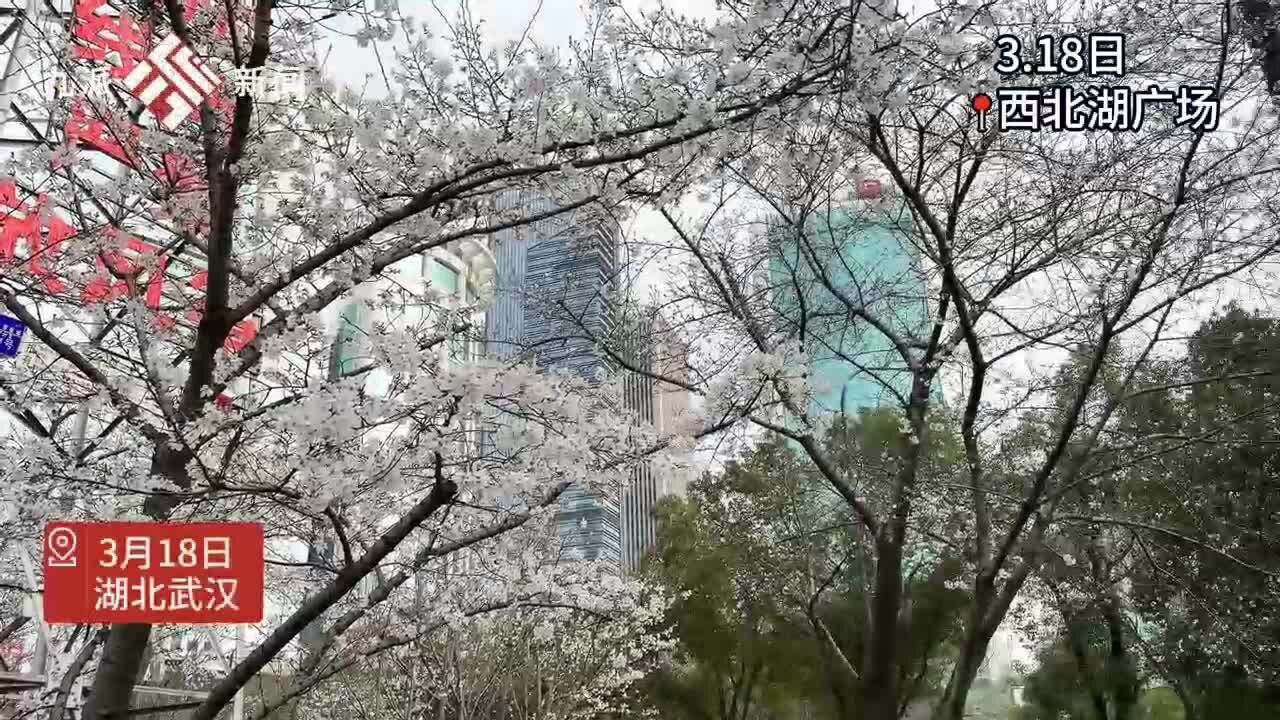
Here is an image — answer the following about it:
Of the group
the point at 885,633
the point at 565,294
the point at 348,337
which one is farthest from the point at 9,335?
the point at 885,633

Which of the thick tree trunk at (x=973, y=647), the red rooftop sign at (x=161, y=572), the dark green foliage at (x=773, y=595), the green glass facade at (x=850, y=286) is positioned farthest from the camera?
the dark green foliage at (x=773, y=595)

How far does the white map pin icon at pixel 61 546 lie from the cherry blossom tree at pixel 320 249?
141 millimetres

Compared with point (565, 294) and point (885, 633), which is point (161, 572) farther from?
point (885, 633)

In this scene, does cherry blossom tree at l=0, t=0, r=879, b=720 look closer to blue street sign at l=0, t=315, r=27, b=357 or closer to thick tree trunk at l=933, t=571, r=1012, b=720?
blue street sign at l=0, t=315, r=27, b=357

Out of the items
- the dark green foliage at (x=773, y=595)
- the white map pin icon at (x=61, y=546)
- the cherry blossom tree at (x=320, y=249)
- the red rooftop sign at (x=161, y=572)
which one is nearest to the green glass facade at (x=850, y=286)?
the dark green foliage at (x=773, y=595)

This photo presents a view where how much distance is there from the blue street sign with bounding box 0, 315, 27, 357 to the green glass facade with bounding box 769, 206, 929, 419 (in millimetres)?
3970

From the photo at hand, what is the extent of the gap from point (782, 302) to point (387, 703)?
23.4 ft

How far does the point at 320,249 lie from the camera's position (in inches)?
128

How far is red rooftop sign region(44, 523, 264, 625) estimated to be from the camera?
9.95 feet

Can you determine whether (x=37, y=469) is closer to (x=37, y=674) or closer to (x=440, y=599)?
(x=37, y=674)

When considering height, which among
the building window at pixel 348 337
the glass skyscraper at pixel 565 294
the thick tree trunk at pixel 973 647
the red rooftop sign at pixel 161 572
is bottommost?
the thick tree trunk at pixel 973 647

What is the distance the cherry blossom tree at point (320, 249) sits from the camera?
263 cm

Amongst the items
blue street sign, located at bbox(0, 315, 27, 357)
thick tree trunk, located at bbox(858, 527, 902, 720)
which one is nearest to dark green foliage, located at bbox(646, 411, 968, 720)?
thick tree trunk, located at bbox(858, 527, 902, 720)

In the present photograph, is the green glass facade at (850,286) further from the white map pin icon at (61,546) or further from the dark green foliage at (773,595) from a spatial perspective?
the white map pin icon at (61,546)
